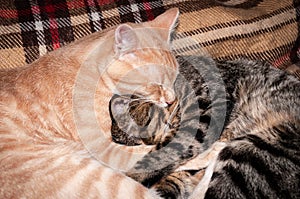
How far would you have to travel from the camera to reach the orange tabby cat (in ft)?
6.37

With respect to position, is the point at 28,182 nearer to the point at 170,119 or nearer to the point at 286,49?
the point at 170,119

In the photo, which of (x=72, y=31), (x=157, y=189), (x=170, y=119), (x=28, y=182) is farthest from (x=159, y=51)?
(x=28, y=182)

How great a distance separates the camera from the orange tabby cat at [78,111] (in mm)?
1941

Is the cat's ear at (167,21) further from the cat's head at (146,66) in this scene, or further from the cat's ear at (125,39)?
the cat's ear at (125,39)

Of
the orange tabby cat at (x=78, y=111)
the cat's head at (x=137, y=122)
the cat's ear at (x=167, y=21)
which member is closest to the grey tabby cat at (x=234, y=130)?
the cat's head at (x=137, y=122)

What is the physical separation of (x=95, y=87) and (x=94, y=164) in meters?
0.41

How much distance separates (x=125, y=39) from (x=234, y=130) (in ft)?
2.48

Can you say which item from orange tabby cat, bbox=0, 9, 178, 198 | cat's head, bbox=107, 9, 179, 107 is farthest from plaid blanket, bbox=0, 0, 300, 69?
cat's head, bbox=107, 9, 179, 107

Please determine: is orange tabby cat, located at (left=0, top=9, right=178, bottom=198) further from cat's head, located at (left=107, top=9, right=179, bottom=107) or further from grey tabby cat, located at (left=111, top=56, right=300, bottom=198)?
grey tabby cat, located at (left=111, top=56, right=300, bottom=198)

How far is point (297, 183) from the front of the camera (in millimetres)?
1869

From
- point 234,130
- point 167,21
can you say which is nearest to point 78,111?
point 167,21

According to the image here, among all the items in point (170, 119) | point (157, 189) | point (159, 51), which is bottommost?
point (157, 189)

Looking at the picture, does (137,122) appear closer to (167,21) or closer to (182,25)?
(167,21)

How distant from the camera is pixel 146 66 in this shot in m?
2.23
